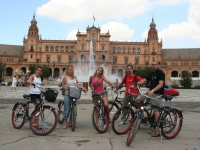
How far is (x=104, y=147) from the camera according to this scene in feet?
16.3

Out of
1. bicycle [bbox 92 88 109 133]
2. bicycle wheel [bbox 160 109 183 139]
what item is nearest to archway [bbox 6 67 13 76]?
bicycle [bbox 92 88 109 133]

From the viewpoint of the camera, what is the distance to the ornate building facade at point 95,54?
8019 centimetres

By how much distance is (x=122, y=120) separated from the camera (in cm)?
607

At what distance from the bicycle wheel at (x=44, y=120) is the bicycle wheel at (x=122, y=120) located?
1.55m

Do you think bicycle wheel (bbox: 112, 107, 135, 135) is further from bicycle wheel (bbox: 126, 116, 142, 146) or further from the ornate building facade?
the ornate building facade

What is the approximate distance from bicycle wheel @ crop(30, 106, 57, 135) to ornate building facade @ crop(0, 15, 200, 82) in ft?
236

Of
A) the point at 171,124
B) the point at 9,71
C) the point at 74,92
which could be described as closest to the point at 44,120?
the point at 74,92

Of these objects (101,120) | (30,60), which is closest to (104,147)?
(101,120)

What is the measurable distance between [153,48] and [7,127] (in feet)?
266

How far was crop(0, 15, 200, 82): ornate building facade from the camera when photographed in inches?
3157

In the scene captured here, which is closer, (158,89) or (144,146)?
(144,146)

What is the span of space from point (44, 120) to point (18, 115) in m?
1.02

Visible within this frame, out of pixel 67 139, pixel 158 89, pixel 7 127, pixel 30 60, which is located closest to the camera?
pixel 67 139

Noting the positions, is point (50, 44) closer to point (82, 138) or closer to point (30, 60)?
point (30, 60)
